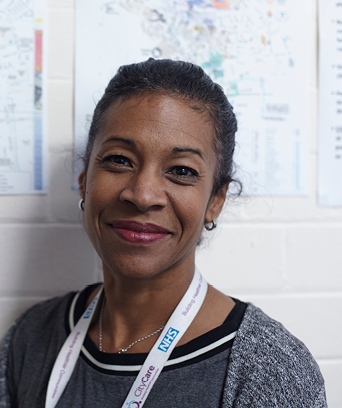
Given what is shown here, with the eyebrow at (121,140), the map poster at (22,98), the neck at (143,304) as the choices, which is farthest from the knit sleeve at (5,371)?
the eyebrow at (121,140)

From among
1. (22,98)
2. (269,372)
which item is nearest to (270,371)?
(269,372)

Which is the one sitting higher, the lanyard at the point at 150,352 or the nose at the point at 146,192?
the nose at the point at 146,192

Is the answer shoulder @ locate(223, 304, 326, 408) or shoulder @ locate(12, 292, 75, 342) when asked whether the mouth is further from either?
shoulder @ locate(12, 292, 75, 342)

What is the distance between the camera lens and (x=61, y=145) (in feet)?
3.85

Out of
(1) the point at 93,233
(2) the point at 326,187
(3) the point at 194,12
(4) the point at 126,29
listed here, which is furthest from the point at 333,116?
(1) the point at 93,233

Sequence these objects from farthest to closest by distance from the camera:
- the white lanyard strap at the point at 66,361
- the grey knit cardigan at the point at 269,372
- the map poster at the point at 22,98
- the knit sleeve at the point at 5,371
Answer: the map poster at the point at 22,98, the knit sleeve at the point at 5,371, the white lanyard strap at the point at 66,361, the grey knit cardigan at the point at 269,372

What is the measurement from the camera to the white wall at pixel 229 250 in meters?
1.17

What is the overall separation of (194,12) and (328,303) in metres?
1.03

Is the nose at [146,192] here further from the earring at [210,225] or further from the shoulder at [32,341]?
the shoulder at [32,341]

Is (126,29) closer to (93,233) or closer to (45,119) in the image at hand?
(45,119)

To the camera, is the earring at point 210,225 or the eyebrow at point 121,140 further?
the earring at point 210,225

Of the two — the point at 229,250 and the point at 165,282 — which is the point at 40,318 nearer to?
the point at 165,282

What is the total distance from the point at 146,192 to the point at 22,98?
0.61 m

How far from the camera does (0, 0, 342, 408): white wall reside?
1167 millimetres
